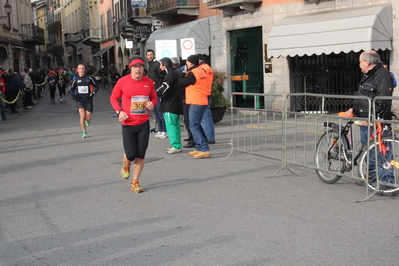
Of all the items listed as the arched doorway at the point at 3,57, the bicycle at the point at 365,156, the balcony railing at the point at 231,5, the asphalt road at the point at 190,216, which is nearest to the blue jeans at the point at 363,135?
the bicycle at the point at 365,156

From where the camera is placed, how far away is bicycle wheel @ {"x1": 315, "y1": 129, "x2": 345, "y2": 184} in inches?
294

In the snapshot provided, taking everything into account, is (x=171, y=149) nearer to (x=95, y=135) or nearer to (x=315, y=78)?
(x=95, y=135)

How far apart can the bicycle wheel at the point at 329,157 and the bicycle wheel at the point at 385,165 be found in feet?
1.65

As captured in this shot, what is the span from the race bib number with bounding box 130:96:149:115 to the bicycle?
2367 mm

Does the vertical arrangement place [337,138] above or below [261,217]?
above

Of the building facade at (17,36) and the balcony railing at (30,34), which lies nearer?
the building facade at (17,36)

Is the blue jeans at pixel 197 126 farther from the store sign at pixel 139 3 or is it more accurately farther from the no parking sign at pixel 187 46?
the store sign at pixel 139 3

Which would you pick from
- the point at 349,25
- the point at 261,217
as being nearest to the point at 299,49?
the point at 349,25

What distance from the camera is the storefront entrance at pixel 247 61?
21672 mm

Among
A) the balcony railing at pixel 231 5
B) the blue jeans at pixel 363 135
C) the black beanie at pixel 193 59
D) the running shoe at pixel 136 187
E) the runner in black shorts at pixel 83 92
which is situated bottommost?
the running shoe at pixel 136 187

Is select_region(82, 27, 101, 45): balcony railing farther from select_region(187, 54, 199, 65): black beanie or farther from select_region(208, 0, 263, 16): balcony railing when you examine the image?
select_region(187, 54, 199, 65): black beanie

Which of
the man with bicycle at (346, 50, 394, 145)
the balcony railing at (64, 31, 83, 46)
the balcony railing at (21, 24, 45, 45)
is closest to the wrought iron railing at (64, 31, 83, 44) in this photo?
the balcony railing at (64, 31, 83, 46)

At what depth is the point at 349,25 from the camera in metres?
16.6

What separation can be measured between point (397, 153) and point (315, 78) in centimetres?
1287
